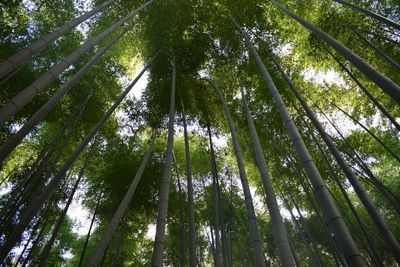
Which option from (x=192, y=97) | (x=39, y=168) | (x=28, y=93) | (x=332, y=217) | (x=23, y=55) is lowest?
(x=332, y=217)

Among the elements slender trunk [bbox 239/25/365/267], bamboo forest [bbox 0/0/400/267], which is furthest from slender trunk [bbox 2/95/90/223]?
slender trunk [bbox 239/25/365/267]

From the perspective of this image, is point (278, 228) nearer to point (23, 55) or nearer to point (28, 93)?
point (28, 93)

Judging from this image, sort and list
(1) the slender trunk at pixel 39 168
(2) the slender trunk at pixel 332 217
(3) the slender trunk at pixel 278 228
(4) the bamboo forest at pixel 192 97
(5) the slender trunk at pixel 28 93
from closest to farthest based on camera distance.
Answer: (2) the slender trunk at pixel 332 217 → (5) the slender trunk at pixel 28 93 → (3) the slender trunk at pixel 278 228 → (1) the slender trunk at pixel 39 168 → (4) the bamboo forest at pixel 192 97

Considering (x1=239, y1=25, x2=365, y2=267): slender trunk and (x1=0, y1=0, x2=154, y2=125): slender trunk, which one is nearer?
(x1=239, y1=25, x2=365, y2=267): slender trunk

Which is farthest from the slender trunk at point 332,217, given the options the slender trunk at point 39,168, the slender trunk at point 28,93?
the slender trunk at point 39,168

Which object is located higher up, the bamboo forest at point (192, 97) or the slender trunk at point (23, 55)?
the bamboo forest at point (192, 97)

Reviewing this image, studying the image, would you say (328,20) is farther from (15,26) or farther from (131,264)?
(131,264)

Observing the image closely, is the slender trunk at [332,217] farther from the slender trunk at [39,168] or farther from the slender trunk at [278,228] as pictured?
the slender trunk at [39,168]

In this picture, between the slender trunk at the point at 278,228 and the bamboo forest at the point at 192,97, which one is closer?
the slender trunk at the point at 278,228

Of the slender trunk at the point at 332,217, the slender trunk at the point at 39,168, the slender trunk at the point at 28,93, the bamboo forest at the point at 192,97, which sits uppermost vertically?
the bamboo forest at the point at 192,97

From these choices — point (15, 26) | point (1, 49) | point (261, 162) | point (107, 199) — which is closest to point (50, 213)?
point (107, 199)

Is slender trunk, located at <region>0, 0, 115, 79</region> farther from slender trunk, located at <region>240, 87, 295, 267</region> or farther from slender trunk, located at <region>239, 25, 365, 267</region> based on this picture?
slender trunk, located at <region>240, 87, 295, 267</region>

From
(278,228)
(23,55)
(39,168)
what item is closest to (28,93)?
(23,55)

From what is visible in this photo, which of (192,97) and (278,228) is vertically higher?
(192,97)
